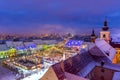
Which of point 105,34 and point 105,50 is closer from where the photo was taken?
point 105,50

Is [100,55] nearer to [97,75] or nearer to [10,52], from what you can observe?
[97,75]

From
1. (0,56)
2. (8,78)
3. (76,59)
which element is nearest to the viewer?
(8,78)

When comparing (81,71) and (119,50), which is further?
(119,50)

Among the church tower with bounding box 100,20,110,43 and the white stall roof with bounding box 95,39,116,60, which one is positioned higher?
the church tower with bounding box 100,20,110,43

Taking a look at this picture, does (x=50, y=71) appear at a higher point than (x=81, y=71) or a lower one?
higher

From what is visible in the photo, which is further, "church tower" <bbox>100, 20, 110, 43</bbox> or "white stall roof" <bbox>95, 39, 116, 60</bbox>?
"church tower" <bbox>100, 20, 110, 43</bbox>

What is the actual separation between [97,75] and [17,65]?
1911cm

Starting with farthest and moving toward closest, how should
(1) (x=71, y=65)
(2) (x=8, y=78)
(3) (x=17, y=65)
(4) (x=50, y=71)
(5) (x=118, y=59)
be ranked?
1. (5) (x=118, y=59)
2. (3) (x=17, y=65)
3. (1) (x=71, y=65)
4. (2) (x=8, y=78)
5. (4) (x=50, y=71)

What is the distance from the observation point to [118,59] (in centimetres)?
4425

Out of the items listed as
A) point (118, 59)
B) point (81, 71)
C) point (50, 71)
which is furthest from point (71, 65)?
point (118, 59)

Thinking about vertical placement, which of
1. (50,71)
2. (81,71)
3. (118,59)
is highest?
(50,71)

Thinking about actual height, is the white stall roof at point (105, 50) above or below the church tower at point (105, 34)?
below

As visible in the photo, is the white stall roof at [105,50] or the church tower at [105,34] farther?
the church tower at [105,34]

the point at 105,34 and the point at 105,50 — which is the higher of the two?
the point at 105,34
